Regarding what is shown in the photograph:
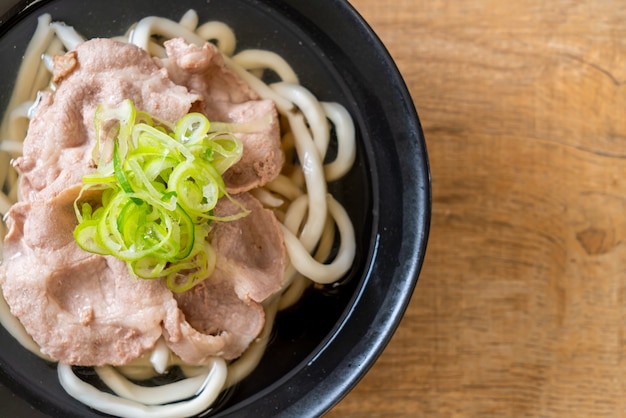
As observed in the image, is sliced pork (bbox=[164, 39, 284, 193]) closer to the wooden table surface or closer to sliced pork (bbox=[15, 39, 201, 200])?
sliced pork (bbox=[15, 39, 201, 200])

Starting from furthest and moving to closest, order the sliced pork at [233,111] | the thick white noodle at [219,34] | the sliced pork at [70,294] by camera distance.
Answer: the thick white noodle at [219,34], the sliced pork at [233,111], the sliced pork at [70,294]

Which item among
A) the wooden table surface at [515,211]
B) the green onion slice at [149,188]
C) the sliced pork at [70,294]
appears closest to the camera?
the green onion slice at [149,188]

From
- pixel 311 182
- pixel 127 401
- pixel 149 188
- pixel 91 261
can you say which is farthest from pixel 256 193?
pixel 127 401

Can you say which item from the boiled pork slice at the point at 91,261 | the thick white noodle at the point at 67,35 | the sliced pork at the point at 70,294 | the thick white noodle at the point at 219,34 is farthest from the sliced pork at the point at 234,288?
the thick white noodle at the point at 67,35

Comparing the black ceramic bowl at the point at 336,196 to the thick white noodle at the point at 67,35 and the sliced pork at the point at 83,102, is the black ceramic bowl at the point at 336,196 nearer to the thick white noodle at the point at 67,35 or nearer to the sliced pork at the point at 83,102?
the thick white noodle at the point at 67,35

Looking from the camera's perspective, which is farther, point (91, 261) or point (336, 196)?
point (336, 196)

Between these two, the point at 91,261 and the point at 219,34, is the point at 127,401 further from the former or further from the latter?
the point at 219,34

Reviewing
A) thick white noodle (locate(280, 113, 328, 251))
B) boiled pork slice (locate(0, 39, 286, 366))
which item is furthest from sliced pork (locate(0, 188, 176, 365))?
thick white noodle (locate(280, 113, 328, 251))
